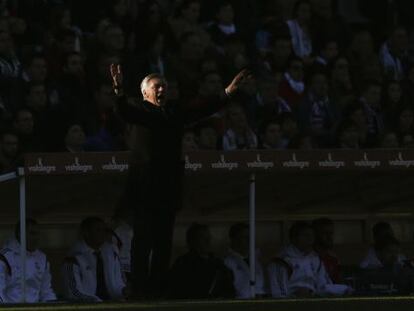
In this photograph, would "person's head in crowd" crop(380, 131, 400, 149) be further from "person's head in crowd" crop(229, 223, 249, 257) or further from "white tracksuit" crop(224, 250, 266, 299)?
"white tracksuit" crop(224, 250, 266, 299)

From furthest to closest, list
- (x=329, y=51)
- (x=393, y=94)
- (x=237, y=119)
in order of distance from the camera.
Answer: (x=329, y=51) → (x=393, y=94) → (x=237, y=119)

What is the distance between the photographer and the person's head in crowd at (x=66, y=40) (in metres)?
17.2

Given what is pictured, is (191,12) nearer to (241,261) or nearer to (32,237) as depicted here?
(241,261)

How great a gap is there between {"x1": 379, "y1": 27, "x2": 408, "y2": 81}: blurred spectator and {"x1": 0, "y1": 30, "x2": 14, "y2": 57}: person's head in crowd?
5514mm

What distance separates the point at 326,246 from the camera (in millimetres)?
16000

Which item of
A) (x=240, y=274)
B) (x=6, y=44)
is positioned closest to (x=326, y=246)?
(x=240, y=274)

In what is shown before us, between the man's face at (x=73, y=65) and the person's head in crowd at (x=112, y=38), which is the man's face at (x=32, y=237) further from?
the person's head in crowd at (x=112, y=38)

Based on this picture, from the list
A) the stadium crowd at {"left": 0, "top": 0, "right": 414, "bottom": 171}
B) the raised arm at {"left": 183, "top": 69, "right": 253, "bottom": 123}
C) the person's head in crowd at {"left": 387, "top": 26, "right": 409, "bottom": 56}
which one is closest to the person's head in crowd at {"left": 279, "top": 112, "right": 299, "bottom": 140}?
the stadium crowd at {"left": 0, "top": 0, "right": 414, "bottom": 171}

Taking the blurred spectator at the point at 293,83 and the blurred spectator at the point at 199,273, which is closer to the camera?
the blurred spectator at the point at 199,273

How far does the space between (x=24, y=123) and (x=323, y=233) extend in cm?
312

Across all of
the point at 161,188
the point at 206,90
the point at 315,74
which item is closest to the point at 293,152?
the point at 161,188

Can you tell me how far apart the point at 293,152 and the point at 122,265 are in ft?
6.75

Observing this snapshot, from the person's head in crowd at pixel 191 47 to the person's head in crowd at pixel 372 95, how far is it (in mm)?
2082

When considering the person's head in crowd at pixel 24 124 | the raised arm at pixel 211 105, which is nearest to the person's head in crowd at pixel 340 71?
the person's head in crowd at pixel 24 124
